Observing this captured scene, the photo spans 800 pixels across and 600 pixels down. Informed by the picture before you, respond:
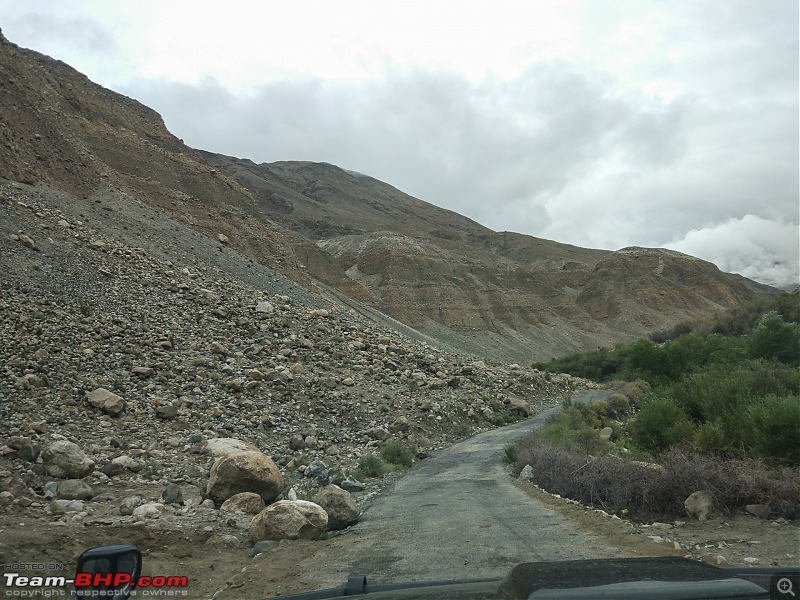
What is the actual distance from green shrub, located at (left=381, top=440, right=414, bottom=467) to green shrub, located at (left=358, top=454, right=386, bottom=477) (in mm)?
1071

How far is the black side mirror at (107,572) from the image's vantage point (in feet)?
8.79

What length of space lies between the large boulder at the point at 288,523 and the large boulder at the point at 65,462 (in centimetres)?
369

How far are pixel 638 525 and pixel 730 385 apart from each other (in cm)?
747

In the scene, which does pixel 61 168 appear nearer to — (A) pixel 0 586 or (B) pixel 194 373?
(B) pixel 194 373

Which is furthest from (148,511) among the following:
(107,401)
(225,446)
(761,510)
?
(761,510)

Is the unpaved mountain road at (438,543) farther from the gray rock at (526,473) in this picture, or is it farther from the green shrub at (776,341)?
the green shrub at (776,341)

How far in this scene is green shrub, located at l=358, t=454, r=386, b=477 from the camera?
535 inches

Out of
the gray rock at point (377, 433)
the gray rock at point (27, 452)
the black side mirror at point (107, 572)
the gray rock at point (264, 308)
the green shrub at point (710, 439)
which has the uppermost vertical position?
the gray rock at point (264, 308)

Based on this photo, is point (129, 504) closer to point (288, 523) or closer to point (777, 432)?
point (288, 523)

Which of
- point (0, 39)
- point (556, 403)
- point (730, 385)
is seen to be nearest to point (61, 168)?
point (0, 39)

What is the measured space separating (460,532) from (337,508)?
2124 mm

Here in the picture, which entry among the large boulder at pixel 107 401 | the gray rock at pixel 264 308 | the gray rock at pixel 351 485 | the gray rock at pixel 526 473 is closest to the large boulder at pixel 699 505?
the gray rock at pixel 526 473

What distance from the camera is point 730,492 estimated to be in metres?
7.40

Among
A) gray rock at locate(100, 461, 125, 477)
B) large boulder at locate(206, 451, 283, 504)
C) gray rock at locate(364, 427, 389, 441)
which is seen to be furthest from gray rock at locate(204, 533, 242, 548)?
gray rock at locate(364, 427, 389, 441)
